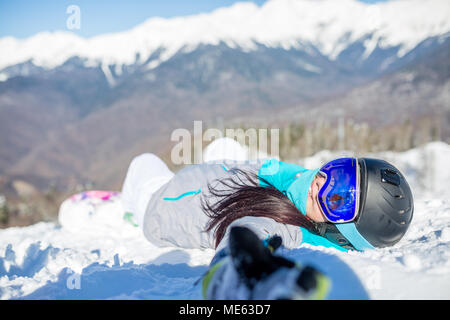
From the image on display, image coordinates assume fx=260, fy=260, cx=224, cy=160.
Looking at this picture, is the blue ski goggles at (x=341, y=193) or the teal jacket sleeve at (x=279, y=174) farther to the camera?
the teal jacket sleeve at (x=279, y=174)

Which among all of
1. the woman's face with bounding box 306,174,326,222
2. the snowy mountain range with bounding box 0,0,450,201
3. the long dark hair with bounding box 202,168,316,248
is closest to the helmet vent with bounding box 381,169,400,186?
the woman's face with bounding box 306,174,326,222

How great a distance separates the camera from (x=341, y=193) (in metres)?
1.49

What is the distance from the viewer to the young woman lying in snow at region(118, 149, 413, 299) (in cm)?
87

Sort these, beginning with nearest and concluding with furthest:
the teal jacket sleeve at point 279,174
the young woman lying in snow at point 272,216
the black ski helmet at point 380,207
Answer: the young woman lying in snow at point 272,216
the black ski helmet at point 380,207
the teal jacket sleeve at point 279,174

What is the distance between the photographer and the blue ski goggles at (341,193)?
147 centimetres

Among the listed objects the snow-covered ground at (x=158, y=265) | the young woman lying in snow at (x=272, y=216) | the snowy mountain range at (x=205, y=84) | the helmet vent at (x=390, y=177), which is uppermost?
the snowy mountain range at (x=205, y=84)

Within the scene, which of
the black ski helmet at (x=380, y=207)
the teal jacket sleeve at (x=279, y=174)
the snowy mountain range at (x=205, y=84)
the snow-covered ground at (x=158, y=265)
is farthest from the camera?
the snowy mountain range at (x=205, y=84)

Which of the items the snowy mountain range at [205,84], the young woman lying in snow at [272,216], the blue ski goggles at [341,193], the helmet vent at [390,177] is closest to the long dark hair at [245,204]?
the young woman lying in snow at [272,216]

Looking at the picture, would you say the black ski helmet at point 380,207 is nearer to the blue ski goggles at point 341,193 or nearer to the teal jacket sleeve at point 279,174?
the blue ski goggles at point 341,193

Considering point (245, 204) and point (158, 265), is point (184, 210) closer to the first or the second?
point (158, 265)

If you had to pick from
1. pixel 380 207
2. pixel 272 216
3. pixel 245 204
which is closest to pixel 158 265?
pixel 245 204

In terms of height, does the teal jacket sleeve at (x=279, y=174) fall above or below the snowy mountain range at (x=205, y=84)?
below

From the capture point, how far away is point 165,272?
5.66ft

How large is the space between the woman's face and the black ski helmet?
3.1 inches
